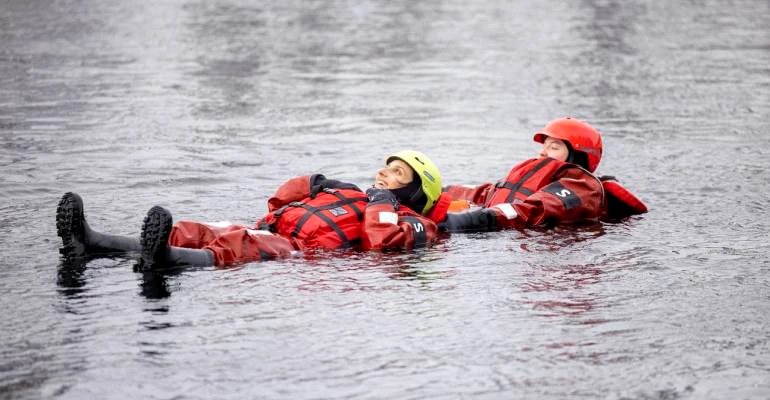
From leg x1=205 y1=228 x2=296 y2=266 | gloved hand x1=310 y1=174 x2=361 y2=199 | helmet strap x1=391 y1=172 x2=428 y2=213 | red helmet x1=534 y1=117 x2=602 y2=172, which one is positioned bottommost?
leg x1=205 y1=228 x2=296 y2=266

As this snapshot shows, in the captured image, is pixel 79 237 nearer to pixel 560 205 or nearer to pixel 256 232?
pixel 256 232

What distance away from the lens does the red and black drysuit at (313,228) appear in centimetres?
930

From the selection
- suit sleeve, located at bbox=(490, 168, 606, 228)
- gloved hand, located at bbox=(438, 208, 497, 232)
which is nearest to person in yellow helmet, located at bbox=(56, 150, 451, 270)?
gloved hand, located at bbox=(438, 208, 497, 232)

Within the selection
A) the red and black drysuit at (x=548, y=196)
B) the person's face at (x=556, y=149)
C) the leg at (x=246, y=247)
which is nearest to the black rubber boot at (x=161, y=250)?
the leg at (x=246, y=247)

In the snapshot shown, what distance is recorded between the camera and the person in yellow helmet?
29.1 feet

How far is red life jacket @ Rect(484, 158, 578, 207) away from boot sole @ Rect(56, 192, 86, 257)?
13.3 ft

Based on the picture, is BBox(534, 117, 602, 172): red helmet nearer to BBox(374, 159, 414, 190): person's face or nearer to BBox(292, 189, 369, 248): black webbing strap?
BBox(374, 159, 414, 190): person's face

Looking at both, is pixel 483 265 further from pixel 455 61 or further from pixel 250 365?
pixel 455 61

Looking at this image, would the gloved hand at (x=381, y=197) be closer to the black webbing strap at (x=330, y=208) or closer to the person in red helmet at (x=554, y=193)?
the black webbing strap at (x=330, y=208)

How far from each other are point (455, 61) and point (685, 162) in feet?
31.9

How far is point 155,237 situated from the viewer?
28.0ft

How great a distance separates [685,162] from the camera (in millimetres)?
14031

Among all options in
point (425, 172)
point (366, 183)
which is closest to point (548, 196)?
point (425, 172)

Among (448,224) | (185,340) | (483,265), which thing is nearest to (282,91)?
(448,224)
